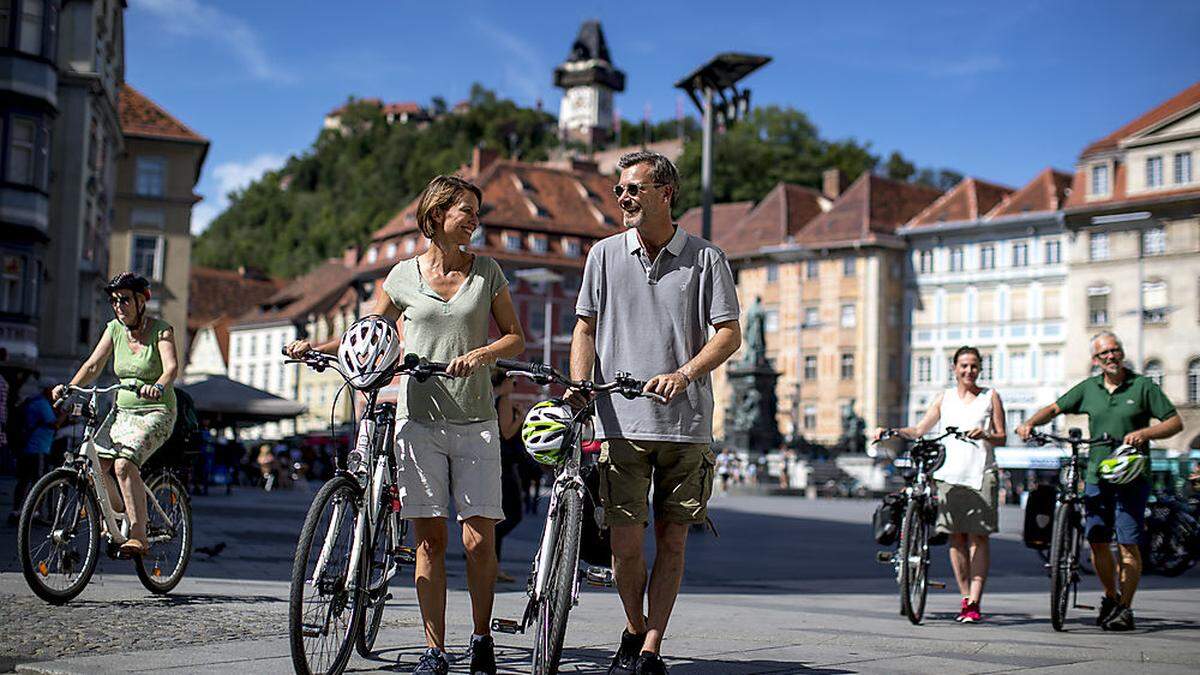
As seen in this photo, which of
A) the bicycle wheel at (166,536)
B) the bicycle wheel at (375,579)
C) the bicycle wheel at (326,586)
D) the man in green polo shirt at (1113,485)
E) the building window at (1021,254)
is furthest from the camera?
the building window at (1021,254)

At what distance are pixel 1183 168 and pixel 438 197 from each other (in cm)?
6539

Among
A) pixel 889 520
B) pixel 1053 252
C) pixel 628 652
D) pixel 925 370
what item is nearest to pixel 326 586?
pixel 628 652

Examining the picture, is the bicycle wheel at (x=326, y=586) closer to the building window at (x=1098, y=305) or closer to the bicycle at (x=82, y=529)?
the bicycle at (x=82, y=529)

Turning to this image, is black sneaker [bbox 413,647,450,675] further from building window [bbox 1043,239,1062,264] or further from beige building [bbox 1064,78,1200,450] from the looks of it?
building window [bbox 1043,239,1062,264]

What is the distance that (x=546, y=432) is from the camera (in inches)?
231

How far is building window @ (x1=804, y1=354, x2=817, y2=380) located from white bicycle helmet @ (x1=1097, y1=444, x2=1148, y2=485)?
252 ft

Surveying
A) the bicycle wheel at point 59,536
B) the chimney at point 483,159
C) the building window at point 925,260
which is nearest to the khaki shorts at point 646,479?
the bicycle wheel at point 59,536

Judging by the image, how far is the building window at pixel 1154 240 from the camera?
226ft

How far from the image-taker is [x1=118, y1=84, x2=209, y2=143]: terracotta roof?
6234 centimetres

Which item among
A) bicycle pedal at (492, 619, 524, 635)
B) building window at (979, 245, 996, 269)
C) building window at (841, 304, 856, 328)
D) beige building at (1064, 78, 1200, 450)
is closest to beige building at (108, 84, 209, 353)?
building window at (841, 304, 856, 328)

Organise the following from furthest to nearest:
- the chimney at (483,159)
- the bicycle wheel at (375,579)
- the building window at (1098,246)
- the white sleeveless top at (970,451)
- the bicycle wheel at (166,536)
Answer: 1. the chimney at (483,159)
2. the building window at (1098,246)
3. the white sleeveless top at (970,451)
4. the bicycle wheel at (166,536)
5. the bicycle wheel at (375,579)

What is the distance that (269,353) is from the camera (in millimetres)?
109750

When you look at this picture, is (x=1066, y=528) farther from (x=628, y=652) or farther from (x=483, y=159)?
(x=483, y=159)

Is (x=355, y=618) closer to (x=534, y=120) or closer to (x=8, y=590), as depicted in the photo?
(x=8, y=590)
